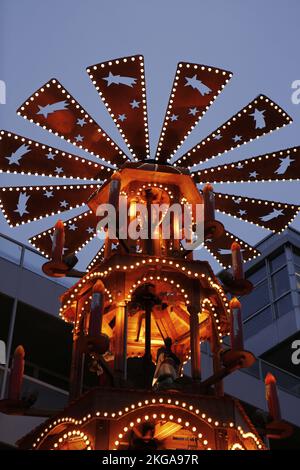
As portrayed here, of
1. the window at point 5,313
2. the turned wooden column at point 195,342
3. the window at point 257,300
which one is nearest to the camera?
the turned wooden column at point 195,342

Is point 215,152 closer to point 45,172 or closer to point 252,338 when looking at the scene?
point 45,172

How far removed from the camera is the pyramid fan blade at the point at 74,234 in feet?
31.5

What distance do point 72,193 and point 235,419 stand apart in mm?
4059

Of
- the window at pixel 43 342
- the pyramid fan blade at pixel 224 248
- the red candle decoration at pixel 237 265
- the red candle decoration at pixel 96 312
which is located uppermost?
the window at pixel 43 342

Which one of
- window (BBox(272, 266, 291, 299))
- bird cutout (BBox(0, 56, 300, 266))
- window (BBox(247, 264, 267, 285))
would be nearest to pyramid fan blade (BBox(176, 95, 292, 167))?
bird cutout (BBox(0, 56, 300, 266))

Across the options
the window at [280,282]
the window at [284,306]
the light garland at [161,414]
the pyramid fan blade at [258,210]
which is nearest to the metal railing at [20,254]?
the pyramid fan blade at [258,210]

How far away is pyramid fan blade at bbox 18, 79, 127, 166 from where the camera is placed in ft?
28.5

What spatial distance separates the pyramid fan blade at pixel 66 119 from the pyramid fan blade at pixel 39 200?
1.90 feet

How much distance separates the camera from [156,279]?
740cm

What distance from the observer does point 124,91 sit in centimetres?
871

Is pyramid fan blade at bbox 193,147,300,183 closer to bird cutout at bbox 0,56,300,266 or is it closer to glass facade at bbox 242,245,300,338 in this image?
bird cutout at bbox 0,56,300,266

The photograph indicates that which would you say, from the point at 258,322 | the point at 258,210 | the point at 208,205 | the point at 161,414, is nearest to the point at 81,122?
the point at 208,205

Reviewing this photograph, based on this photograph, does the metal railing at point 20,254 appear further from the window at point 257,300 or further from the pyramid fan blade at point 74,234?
the window at point 257,300

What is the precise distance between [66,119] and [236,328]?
12.0ft
